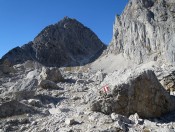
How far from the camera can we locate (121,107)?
1964 centimetres

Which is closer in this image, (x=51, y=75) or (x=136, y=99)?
(x=136, y=99)

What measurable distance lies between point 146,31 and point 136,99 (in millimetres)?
122346

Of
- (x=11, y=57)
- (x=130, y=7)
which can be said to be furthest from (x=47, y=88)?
(x=11, y=57)

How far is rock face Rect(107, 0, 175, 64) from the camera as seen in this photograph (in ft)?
384

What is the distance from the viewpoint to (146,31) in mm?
138375

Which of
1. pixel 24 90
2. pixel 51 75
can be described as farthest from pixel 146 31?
pixel 24 90

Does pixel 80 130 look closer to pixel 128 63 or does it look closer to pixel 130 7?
pixel 128 63

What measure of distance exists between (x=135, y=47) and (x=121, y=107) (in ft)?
410

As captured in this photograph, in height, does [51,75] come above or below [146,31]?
below

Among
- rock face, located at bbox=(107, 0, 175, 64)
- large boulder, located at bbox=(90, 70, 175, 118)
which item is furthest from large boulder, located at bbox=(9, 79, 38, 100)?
rock face, located at bbox=(107, 0, 175, 64)

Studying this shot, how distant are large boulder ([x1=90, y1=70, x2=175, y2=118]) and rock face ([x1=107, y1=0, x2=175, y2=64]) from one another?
241ft

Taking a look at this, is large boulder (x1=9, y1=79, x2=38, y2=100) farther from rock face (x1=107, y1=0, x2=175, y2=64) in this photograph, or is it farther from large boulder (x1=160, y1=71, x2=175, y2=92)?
rock face (x1=107, y1=0, x2=175, y2=64)

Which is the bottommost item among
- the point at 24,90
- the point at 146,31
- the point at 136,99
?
the point at 136,99

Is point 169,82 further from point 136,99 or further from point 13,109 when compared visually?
point 13,109
